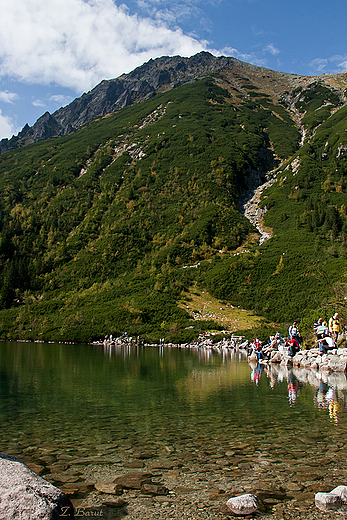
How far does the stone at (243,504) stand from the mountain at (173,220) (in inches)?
958

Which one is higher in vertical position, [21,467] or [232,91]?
[232,91]

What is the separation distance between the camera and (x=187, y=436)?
26.5 ft

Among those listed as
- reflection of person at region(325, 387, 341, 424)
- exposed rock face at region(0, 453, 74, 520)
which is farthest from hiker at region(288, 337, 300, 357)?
exposed rock face at region(0, 453, 74, 520)

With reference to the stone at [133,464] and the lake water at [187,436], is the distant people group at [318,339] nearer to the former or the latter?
the lake water at [187,436]

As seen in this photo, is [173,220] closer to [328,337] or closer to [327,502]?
[328,337]

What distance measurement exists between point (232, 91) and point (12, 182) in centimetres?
11913

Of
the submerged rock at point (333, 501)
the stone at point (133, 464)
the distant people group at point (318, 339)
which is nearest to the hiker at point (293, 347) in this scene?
the distant people group at point (318, 339)

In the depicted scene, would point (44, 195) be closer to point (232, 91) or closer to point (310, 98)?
point (232, 91)

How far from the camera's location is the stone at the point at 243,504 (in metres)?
4.57

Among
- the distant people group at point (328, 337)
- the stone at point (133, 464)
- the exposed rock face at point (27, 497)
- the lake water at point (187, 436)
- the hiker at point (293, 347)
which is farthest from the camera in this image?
the hiker at point (293, 347)

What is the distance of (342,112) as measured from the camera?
133 meters

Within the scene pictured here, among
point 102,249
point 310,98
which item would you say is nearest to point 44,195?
point 102,249

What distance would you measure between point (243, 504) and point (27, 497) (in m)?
2.67

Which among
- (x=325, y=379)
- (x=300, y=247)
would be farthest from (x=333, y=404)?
(x=300, y=247)
